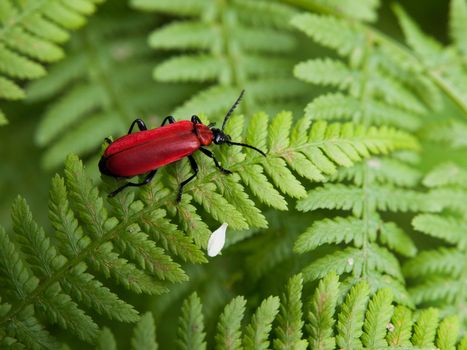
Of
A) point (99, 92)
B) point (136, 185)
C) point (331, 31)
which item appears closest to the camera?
point (136, 185)

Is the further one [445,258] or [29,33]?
[29,33]

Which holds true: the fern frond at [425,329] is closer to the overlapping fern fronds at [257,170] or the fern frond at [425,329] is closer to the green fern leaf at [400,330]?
the green fern leaf at [400,330]

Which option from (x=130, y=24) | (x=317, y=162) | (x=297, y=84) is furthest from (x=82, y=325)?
(x=130, y=24)

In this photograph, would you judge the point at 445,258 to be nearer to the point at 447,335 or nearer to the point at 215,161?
the point at 447,335

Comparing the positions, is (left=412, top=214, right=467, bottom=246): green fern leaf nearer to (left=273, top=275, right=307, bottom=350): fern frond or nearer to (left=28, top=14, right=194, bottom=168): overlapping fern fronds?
(left=273, top=275, right=307, bottom=350): fern frond

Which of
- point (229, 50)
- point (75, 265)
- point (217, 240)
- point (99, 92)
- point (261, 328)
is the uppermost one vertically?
point (229, 50)

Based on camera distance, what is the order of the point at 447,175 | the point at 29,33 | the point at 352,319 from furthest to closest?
1. the point at 29,33
2. the point at 447,175
3. the point at 352,319

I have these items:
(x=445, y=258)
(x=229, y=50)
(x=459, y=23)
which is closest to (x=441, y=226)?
(x=445, y=258)
